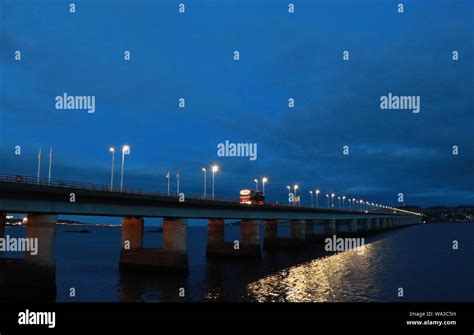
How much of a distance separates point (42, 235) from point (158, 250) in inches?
785

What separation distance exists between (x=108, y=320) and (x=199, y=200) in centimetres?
4134

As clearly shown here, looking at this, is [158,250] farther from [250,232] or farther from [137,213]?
[250,232]

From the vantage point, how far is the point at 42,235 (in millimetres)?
34844

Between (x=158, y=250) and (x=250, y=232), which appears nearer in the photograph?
(x=158, y=250)

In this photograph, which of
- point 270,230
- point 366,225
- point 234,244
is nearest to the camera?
point 234,244

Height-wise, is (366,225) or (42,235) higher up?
(366,225)

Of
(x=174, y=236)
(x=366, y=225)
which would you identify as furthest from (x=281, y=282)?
(x=366, y=225)

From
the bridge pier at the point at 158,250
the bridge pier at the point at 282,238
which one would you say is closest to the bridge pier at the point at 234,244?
the bridge pier at the point at 158,250

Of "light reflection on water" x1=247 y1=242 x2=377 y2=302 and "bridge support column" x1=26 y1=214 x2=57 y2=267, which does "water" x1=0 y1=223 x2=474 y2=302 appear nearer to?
"light reflection on water" x1=247 y1=242 x2=377 y2=302

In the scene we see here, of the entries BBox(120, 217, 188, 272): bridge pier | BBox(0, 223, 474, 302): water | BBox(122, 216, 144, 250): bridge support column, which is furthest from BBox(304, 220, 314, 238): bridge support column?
BBox(122, 216, 144, 250): bridge support column

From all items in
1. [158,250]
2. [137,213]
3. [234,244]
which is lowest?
[158,250]

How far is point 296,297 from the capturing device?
1505 inches

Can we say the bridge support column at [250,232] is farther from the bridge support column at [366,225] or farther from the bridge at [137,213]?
the bridge support column at [366,225]

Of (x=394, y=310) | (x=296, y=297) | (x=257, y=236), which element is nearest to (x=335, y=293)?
(x=296, y=297)
